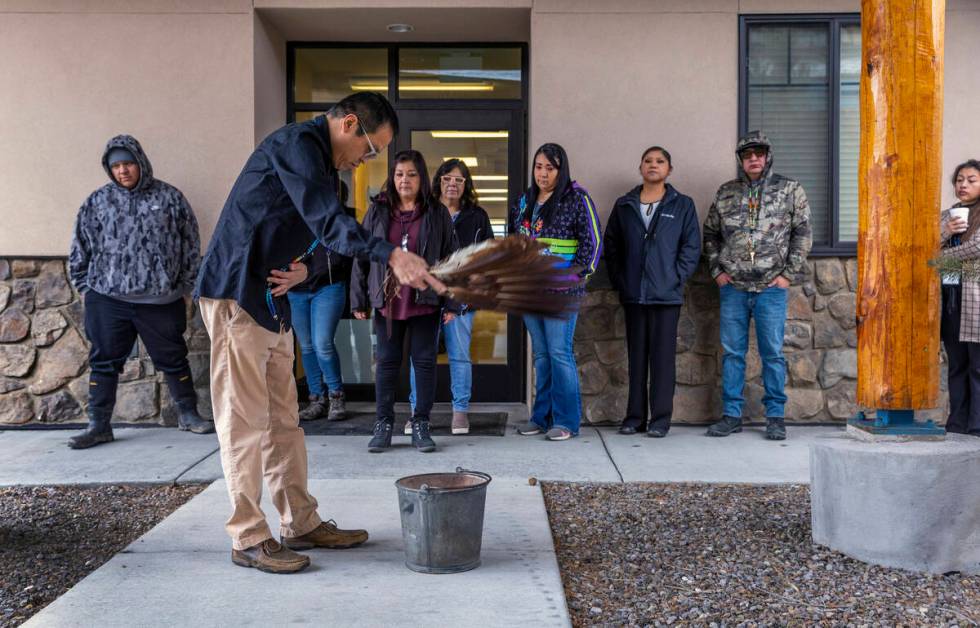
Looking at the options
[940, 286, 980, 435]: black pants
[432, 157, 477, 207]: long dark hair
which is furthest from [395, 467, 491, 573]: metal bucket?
[940, 286, 980, 435]: black pants

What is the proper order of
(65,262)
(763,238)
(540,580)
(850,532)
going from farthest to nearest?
(65,262) → (763,238) → (850,532) → (540,580)

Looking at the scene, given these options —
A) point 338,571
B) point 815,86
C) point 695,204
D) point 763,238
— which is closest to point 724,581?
point 338,571

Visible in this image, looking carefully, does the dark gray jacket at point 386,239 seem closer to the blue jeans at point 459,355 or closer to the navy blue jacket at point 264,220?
the blue jeans at point 459,355

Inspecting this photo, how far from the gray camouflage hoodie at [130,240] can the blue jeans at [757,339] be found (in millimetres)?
4029

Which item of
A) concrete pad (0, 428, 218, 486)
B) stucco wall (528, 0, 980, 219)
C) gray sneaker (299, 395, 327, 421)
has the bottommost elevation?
concrete pad (0, 428, 218, 486)

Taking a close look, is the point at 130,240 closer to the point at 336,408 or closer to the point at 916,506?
the point at 336,408

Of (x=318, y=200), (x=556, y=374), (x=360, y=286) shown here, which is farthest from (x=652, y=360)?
(x=318, y=200)

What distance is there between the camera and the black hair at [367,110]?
3.54 m

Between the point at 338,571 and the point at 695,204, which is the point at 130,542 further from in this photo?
the point at 695,204

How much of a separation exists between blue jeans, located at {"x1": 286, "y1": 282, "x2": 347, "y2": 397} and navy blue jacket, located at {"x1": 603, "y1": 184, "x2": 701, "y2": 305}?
2248 mm

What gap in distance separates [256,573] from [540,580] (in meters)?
1.13

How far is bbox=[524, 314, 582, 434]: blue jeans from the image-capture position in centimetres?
630

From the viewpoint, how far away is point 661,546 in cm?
403

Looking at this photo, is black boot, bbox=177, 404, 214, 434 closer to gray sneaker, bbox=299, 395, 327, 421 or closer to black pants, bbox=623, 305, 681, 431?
gray sneaker, bbox=299, 395, 327, 421
